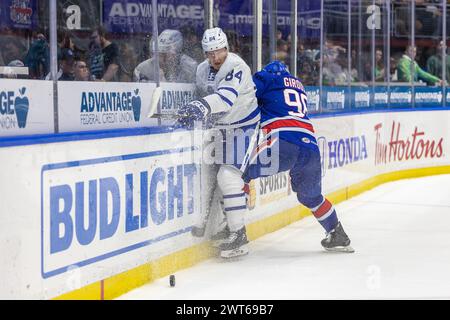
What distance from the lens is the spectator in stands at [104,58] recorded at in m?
5.73

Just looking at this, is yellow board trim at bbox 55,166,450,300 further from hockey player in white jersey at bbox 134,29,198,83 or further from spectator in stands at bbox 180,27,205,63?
spectator in stands at bbox 180,27,205,63

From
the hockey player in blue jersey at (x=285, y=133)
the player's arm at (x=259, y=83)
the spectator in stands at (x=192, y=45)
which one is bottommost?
the hockey player in blue jersey at (x=285, y=133)

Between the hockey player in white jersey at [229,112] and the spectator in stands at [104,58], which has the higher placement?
the spectator in stands at [104,58]

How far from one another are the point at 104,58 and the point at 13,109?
1.06 metres

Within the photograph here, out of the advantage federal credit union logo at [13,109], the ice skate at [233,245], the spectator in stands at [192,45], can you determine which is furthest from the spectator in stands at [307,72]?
the advantage federal credit union logo at [13,109]

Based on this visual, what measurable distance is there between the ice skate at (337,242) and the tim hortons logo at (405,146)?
470 cm

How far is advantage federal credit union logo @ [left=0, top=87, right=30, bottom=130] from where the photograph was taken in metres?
4.85

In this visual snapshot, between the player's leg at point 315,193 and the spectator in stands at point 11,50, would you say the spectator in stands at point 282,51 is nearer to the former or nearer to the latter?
the player's leg at point 315,193

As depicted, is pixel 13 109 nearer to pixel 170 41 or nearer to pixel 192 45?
pixel 170 41

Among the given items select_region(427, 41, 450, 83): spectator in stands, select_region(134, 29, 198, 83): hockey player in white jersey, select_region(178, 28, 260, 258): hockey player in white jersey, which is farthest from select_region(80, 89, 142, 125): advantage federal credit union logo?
select_region(427, 41, 450, 83): spectator in stands

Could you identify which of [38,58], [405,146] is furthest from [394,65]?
[38,58]

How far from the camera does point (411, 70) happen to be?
545 inches

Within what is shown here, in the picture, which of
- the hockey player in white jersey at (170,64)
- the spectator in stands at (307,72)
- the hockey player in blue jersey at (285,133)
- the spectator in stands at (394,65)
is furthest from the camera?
the spectator in stands at (394,65)
